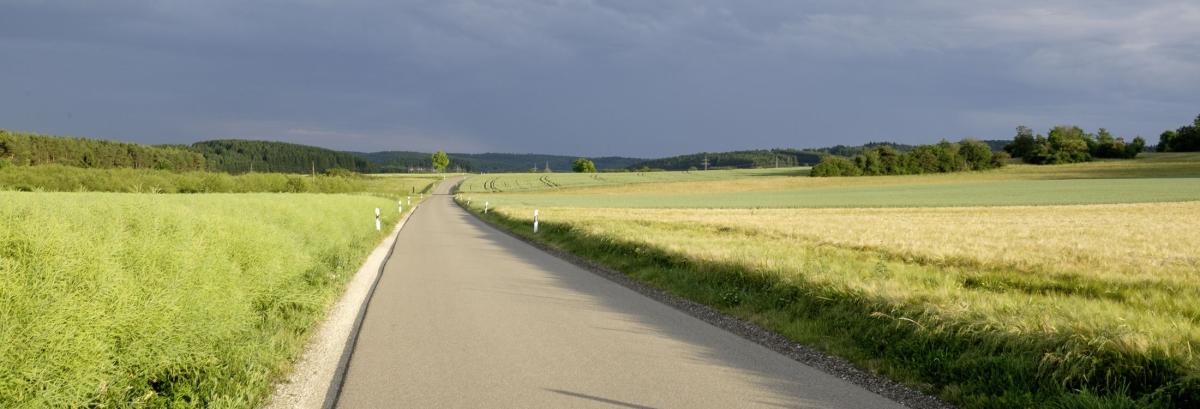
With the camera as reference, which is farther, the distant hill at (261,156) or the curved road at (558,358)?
→ the distant hill at (261,156)

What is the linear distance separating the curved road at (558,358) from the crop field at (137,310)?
1.08 metres

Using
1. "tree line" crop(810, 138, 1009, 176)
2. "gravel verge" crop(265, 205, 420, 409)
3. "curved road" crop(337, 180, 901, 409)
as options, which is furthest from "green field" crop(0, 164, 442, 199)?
"tree line" crop(810, 138, 1009, 176)

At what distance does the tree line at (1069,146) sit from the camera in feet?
343

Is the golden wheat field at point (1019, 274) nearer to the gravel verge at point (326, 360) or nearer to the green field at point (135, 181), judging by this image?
the gravel verge at point (326, 360)

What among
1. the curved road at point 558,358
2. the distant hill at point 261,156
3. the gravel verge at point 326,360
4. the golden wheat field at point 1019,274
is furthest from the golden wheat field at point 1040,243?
the distant hill at point 261,156

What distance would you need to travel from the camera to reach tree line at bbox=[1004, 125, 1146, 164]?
105m

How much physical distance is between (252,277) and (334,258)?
5.63 metres

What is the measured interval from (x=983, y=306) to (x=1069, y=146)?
400ft

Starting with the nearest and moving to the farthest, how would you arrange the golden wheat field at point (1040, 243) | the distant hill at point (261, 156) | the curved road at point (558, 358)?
the curved road at point (558, 358) < the golden wheat field at point (1040, 243) < the distant hill at point (261, 156)

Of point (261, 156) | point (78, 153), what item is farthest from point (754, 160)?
point (78, 153)

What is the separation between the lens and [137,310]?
5.22 metres

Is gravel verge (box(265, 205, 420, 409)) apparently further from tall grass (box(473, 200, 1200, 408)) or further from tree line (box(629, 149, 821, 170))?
tree line (box(629, 149, 821, 170))

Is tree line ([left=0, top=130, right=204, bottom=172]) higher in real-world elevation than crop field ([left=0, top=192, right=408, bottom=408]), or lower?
higher

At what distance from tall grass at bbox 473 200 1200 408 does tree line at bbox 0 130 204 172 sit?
42.7m
